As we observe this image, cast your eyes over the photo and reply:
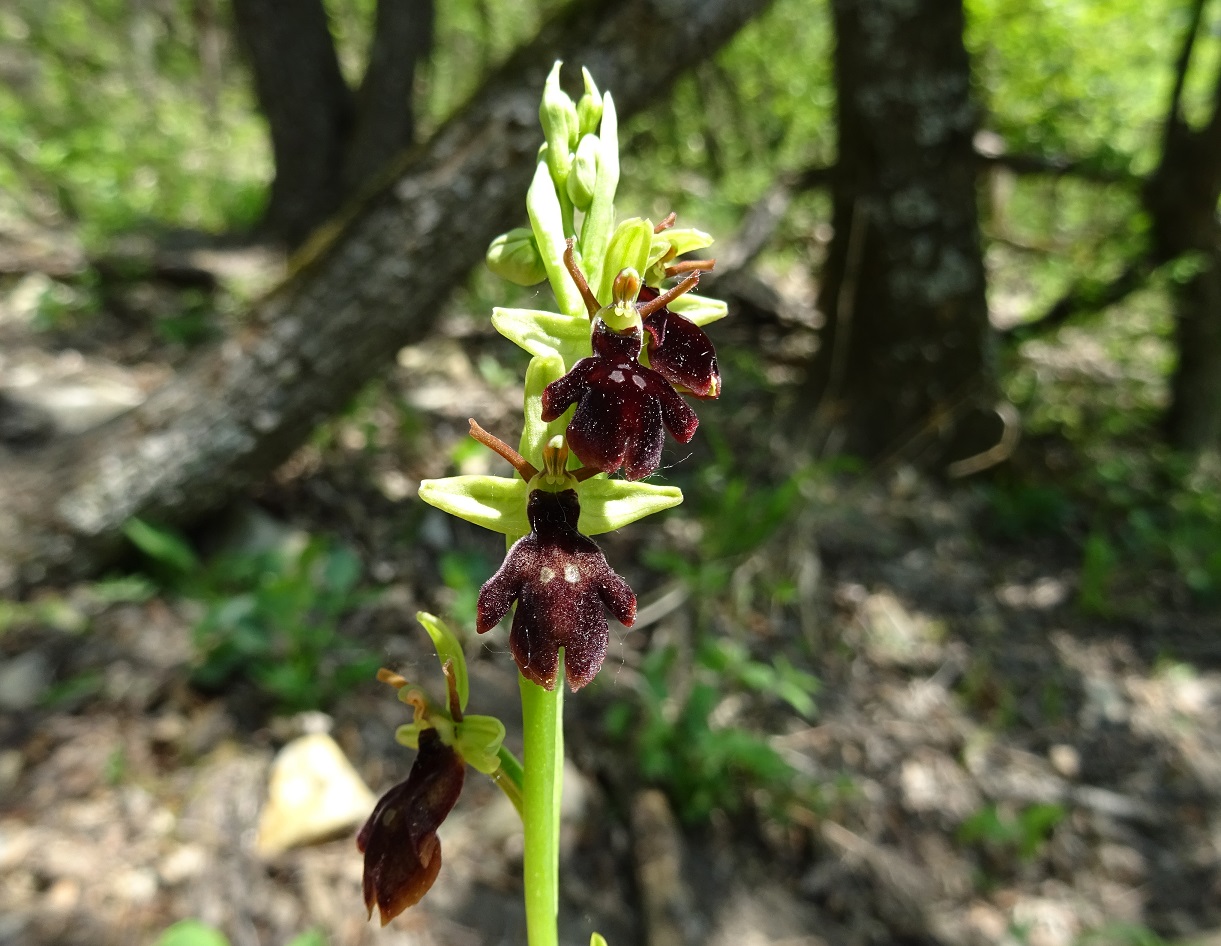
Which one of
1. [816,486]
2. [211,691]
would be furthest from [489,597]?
[816,486]

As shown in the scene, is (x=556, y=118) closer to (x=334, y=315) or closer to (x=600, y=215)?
(x=600, y=215)

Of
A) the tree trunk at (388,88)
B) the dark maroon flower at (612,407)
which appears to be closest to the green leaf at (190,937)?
the dark maroon flower at (612,407)

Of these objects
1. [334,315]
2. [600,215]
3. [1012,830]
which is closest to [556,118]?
[600,215]

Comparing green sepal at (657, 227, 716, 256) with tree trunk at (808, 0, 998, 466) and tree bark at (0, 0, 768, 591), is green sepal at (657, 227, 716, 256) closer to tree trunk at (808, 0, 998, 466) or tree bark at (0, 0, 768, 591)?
tree bark at (0, 0, 768, 591)

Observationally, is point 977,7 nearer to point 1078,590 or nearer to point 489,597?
point 1078,590

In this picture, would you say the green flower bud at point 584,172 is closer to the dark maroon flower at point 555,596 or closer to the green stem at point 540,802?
the dark maroon flower at point 555,596
